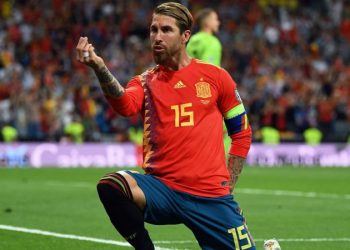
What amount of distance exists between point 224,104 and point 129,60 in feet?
72.9

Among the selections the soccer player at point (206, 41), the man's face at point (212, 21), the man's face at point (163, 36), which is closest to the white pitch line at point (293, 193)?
the soccer player at point (206, 41)

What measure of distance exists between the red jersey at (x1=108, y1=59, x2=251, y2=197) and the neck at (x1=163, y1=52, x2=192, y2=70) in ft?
0.10

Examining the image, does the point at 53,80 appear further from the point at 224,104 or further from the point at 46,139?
the point at 224,104

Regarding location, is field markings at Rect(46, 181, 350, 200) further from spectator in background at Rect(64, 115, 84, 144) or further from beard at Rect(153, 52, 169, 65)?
beard at Rect(153, 52, 169, 65)

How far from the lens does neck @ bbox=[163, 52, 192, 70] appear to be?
251 inches

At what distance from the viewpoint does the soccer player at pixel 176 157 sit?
6184 mm

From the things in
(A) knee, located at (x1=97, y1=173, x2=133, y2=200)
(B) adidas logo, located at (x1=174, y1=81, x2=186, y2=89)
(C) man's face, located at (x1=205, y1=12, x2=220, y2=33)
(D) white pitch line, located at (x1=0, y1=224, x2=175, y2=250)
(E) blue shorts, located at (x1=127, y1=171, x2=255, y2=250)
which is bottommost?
(D) white pitch line, located at (x1=0, y1=224, x2=175, y2=250)

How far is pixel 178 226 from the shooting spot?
11.0 m

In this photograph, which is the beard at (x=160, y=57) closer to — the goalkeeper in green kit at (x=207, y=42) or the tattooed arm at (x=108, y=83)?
the tattooed arm at (x=108, y=83)

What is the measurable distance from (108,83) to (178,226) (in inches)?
204

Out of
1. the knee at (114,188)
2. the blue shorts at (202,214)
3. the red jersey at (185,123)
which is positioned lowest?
the blue shorts at (202,214)

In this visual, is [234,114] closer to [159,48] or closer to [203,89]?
[203,89]

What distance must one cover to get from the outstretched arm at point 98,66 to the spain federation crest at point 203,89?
0.50 meters

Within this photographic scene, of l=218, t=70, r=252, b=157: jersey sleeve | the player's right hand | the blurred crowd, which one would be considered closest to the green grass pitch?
l=218, t=70, r=252, b=157: jersey sleeve
